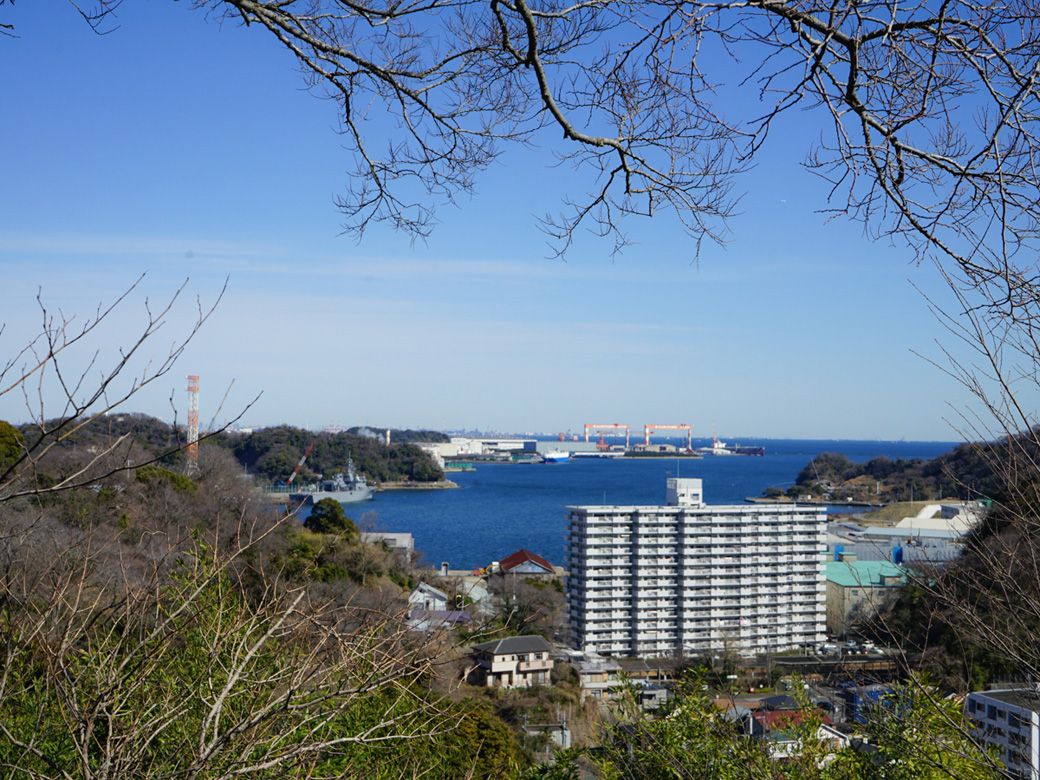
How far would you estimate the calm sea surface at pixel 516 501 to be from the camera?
73.6 ft

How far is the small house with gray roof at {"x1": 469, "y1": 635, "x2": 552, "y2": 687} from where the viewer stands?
851cm

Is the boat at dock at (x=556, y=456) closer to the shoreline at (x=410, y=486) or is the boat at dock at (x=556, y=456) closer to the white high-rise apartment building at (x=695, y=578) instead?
the shoreline at (x=410, y=486)

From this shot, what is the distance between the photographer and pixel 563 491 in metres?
40.3

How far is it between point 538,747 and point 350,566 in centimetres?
352

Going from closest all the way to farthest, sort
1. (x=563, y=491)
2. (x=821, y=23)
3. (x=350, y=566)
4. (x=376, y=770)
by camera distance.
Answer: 1. (x=821, y=23)
2. (x=376, y=770)
3. (x=350, y=566)
4. (x=563, y=491)

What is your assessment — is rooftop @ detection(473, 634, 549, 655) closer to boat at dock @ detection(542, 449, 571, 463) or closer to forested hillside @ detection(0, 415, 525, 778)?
A: forested hillside @ detection(0, 415, 525, 778)

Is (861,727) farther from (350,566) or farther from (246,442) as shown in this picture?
(246,442)

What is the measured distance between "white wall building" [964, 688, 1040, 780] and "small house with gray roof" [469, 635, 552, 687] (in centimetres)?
540

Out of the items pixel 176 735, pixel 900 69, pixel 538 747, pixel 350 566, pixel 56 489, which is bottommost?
pixel 538 747

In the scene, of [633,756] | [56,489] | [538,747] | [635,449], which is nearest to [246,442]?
[538,747]

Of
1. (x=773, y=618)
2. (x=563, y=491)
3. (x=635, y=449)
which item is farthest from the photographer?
(x=635, y=449)

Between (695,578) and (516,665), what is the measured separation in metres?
7.22

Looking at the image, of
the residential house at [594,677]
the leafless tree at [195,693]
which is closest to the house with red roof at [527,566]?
the residential house at [594,677]

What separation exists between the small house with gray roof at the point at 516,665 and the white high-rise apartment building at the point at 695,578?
16.6 ft
